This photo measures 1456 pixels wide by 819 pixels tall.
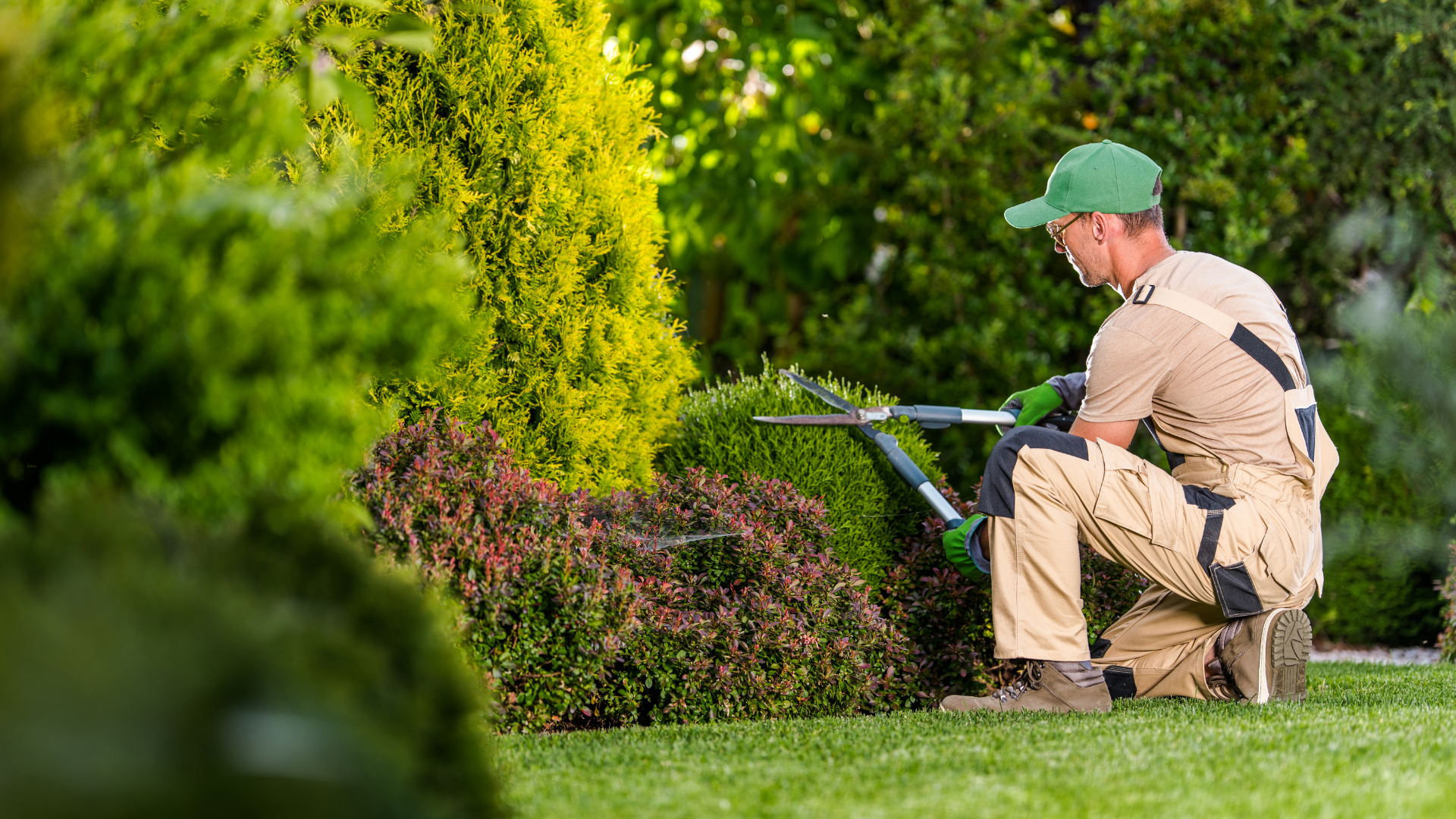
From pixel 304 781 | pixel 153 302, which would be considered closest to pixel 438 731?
pixel 304 781

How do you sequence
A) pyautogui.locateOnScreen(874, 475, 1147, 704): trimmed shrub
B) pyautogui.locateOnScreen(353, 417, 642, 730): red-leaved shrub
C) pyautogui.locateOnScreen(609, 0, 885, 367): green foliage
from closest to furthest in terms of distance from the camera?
pyautogui.locateOnScreen(353, 417, 642, 730): red-leaved shrub < pyautogui.locateOnScreen(874, 475, 1147, 704): trimmed shrub < pyautogui.locateOnScreen(609, 0, 885, 367): green foliage

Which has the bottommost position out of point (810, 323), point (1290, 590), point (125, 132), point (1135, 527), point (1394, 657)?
point (1394, 657)

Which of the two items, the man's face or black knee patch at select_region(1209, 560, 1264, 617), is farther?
the man's face

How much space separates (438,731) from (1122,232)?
2997 millimetres

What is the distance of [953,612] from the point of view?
13.7 feet

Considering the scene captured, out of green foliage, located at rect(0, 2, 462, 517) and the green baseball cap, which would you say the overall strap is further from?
green foliage, located at rect(0, 2, 462, 517)

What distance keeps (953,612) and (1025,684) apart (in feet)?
1.91

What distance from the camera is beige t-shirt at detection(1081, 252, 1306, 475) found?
11.8ft

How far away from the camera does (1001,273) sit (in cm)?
693

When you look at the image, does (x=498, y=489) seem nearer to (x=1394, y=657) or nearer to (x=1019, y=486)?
(x=1019, y=486)

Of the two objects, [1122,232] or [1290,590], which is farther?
[1122,232]

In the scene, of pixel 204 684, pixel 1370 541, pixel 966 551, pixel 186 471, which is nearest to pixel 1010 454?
pixel 966 551

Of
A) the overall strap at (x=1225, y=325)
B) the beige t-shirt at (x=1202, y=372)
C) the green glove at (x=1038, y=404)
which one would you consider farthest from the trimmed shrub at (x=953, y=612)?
the overall strap at (x=1225, y=325)

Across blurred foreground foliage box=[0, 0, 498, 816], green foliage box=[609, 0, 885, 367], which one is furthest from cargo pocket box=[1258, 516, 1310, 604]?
green foliage box=[609, 0, 885, 367]
